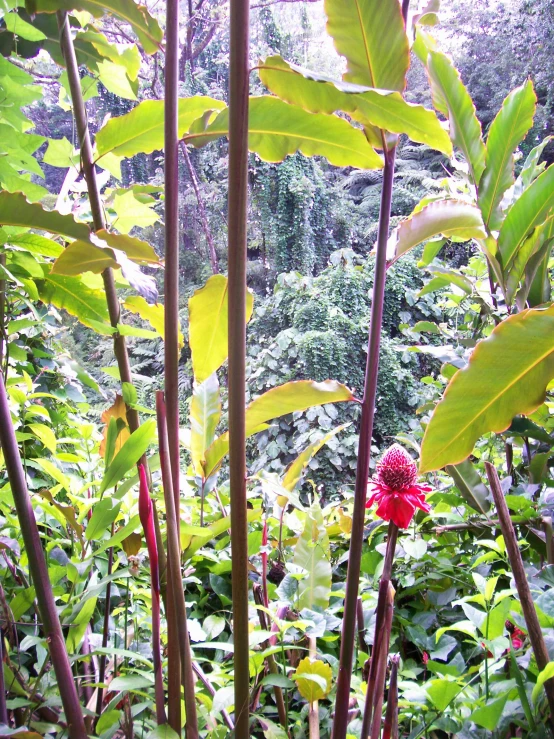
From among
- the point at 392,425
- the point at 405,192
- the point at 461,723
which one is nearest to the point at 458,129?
the point at 461,723

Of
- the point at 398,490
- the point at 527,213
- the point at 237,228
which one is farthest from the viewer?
the point at 527,213

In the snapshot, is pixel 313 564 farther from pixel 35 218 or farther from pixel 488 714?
pixel 35 218

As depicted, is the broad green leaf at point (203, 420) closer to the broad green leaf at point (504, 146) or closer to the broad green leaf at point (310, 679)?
the broad green leaf at point (310, 679)

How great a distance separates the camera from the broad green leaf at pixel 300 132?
40cm

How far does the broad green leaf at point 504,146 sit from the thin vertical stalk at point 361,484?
203 mm

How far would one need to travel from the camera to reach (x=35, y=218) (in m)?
0.35

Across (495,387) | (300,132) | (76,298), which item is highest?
(300,132)

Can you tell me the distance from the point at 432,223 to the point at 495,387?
0.15 m

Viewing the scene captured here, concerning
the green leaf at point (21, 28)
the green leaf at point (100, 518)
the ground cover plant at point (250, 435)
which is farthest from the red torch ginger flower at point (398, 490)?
the green leaf at point (21, 28)

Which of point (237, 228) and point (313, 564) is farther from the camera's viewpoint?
point (313, 564)

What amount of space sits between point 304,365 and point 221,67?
295 cm

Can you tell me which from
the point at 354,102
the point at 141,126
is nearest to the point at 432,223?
the point at 354,102

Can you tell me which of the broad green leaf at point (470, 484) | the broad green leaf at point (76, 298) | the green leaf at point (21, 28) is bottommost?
the broad green leaf at point (470, 484)

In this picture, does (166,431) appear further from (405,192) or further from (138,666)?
(405,192)
